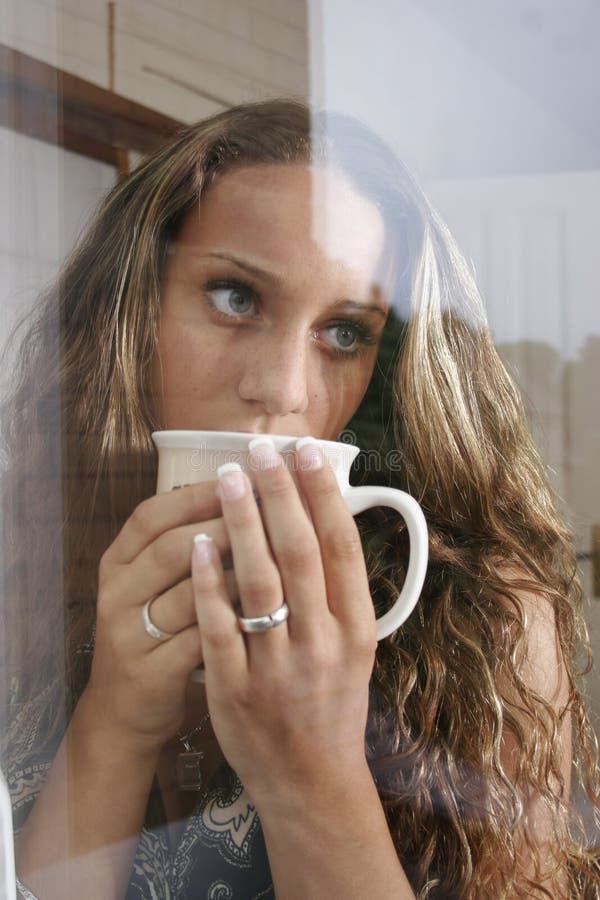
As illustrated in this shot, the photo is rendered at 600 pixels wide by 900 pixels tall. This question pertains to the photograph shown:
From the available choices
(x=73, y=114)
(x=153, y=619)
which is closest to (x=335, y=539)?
(x=153, y=619)

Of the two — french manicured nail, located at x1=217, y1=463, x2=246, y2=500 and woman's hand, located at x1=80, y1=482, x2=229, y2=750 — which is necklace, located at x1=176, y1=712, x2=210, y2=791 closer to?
woman's hand, located at x1=80, y1=482, x2=229, y2=750

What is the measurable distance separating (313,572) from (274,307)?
159 millimetres

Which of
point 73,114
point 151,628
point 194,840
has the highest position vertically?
point 73,114

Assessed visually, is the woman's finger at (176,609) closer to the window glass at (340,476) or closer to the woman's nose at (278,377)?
the window glass at (340,476)

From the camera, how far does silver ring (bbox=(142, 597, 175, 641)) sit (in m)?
0.47

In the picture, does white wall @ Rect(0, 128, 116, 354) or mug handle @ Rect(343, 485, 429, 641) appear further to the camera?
white wall @ Rect(0, 128, 116, 354)

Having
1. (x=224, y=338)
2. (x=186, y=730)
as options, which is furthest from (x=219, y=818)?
(x=224, y=338)

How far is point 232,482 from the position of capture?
0.44 metres

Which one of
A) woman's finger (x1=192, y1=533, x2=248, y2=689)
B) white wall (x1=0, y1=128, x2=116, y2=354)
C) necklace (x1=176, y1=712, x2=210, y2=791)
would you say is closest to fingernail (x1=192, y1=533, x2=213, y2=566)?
woman's finger (x1=192, y1=533, x2=248, y2=689)

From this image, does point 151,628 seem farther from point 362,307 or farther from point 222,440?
point 362,307

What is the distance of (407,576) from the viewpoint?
0.47 metres

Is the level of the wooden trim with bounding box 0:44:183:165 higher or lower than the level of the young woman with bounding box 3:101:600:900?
higher

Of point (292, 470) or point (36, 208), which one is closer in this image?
point (292, 470)

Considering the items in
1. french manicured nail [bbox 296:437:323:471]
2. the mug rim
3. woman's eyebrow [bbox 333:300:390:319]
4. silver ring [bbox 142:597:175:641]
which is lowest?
silver ring [bbox 142:597:175:641]
